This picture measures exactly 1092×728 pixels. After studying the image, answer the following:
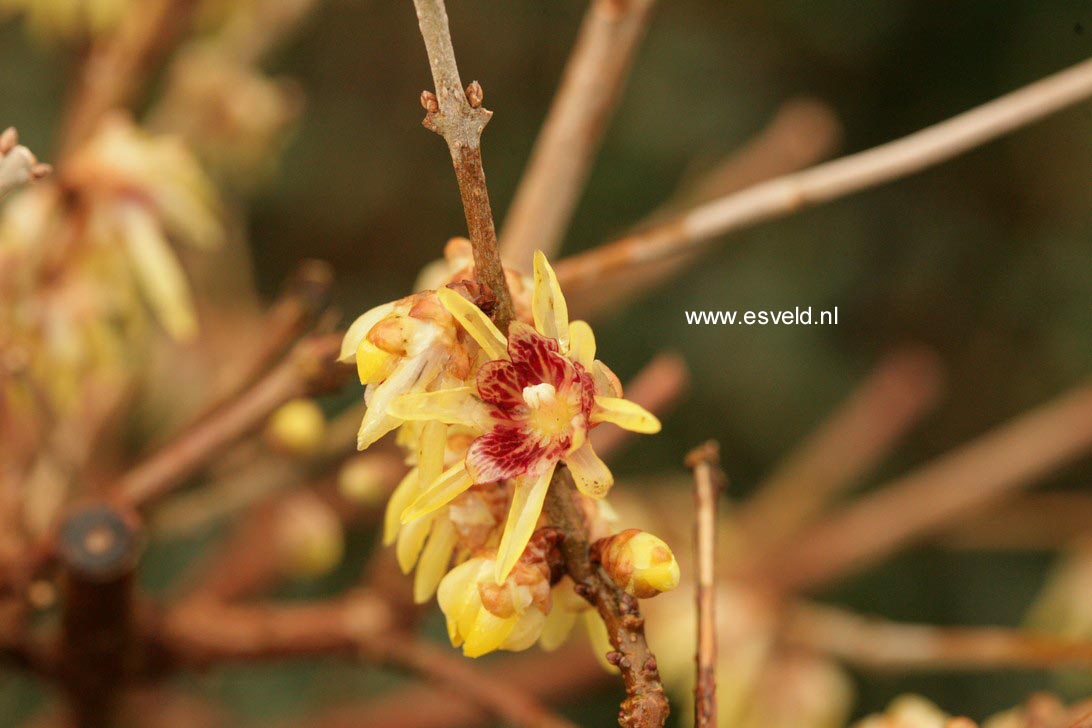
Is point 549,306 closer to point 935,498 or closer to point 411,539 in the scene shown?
point 411,539

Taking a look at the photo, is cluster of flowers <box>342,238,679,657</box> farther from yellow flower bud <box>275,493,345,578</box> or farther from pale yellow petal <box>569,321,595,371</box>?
yellow flower bud <box>275,493,345,578</box>

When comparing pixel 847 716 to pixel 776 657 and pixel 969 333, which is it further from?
pixel 969 333

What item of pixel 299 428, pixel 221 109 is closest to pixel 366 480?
pixel 299 428

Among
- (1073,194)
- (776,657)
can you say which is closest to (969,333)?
(1073,194)

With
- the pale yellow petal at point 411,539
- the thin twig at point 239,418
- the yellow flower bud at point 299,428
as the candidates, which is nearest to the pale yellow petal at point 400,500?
the pale yellow petal at point 411,539

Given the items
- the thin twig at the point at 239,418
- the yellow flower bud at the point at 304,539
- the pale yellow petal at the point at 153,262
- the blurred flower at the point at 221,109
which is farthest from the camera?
the blurred flower at the point at 221,109

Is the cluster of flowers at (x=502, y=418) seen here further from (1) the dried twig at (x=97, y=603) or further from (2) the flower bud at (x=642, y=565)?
(1) the dried twig at (x=97, y=603)
